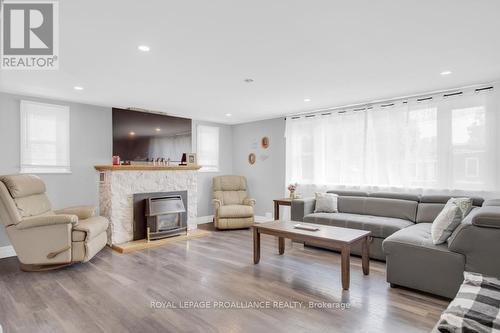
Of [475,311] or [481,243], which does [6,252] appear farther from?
[481,243]

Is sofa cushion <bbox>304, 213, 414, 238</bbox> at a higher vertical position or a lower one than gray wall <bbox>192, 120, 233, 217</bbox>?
lower

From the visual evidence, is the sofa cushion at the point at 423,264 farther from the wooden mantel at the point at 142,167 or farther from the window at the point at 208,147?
the window at the point at 208,147

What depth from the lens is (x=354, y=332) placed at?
2111 millimetres

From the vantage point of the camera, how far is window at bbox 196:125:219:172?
20.7 feet

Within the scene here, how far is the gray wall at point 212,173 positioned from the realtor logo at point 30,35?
11.4 feet

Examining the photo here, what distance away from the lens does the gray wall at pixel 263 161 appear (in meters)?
6.00

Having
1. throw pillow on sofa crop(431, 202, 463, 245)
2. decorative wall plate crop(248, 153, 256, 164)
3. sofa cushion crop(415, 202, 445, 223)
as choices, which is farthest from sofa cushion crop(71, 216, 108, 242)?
sofa cushion crop(415, 202, 445, 223)

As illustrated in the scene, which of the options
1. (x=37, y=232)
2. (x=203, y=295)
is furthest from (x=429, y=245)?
(x=37, y=232)

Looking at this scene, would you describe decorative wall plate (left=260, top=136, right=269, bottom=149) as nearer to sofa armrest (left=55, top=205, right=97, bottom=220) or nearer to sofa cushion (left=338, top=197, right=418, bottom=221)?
sofa cushion (left=338, top=197, right=418, bottom=221)

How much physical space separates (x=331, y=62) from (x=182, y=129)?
365 cm

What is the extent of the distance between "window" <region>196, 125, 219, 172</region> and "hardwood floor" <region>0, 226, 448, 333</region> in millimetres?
2674

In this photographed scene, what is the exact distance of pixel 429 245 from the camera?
2760mm

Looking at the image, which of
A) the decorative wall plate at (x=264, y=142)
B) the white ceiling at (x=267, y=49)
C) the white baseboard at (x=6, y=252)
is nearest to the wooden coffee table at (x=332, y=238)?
the white ceiling at (x=267, y=49)

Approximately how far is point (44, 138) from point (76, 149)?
45 cm
